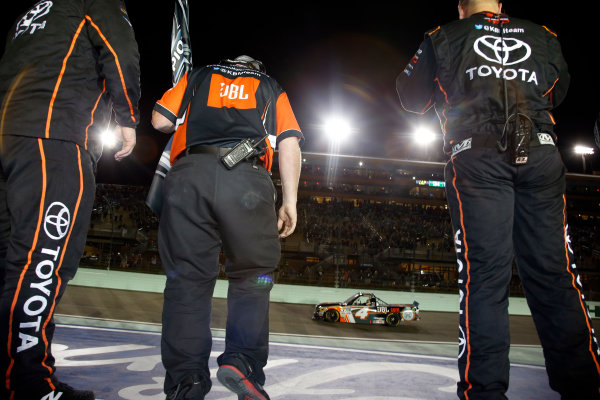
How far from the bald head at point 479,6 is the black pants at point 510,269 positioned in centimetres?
92

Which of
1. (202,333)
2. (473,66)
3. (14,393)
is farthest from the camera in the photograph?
(473,66)

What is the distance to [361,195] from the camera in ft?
96.7

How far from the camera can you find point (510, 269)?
1551mm

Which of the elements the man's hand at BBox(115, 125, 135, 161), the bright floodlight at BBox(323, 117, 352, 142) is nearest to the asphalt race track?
the man's hand at BBox(115, 125, 135, 161)

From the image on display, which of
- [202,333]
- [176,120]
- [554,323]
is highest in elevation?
[176,120]

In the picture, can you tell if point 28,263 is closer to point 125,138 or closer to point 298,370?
point 125,138

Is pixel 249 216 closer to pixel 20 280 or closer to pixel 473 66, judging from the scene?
A: pixel 20 280

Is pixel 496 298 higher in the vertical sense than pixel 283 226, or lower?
lower

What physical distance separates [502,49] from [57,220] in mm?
2245

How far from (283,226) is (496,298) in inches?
42.9

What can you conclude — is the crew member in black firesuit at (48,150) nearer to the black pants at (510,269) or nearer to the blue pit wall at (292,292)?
the black pants at (510,269)

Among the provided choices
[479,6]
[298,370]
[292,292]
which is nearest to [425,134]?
[292,292]

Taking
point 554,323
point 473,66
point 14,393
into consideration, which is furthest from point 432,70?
point 14,393

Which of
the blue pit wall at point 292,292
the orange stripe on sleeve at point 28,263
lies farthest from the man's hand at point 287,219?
the blue pit wall at point 292,292
